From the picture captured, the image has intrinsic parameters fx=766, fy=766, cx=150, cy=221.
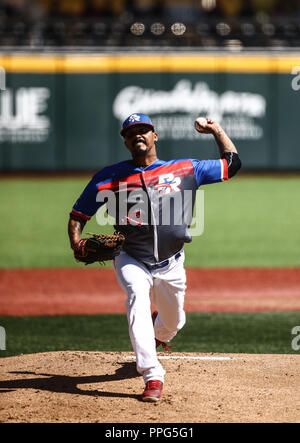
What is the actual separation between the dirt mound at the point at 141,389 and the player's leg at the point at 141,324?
0.19 metres

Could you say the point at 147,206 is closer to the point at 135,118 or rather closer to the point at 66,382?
the point at 135,118

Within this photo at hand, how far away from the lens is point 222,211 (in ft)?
52.5

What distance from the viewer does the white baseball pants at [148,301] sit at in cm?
441

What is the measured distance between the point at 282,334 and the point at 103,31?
1635 cm

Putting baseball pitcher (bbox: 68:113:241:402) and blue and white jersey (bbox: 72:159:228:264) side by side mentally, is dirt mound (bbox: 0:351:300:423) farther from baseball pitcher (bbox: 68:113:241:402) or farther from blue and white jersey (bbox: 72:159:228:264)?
blue and white jersey (bbox: 72:159:228:264)

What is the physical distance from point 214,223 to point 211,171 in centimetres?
997

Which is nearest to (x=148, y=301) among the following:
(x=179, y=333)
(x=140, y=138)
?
(x=140, y=138)

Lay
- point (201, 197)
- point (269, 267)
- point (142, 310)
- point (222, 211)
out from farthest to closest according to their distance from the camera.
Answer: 1. point (201, 197)
2. point (222, 211)
3. point (269, 267)
4. point (142, 310)

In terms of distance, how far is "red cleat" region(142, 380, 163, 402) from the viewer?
14.3 feet

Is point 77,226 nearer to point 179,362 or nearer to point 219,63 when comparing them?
point 179,362

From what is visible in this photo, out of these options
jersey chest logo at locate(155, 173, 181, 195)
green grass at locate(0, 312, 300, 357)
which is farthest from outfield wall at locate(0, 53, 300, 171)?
jersey chest logo at locate(155, 173, 181, 195)

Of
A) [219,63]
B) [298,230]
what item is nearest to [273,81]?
[219,63]

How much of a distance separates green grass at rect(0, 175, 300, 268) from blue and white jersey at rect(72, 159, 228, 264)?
6.14m

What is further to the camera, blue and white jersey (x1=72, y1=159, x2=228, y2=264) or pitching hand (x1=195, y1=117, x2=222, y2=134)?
pitching hand (x1=195, y1=117, x2=222, y2=134)
